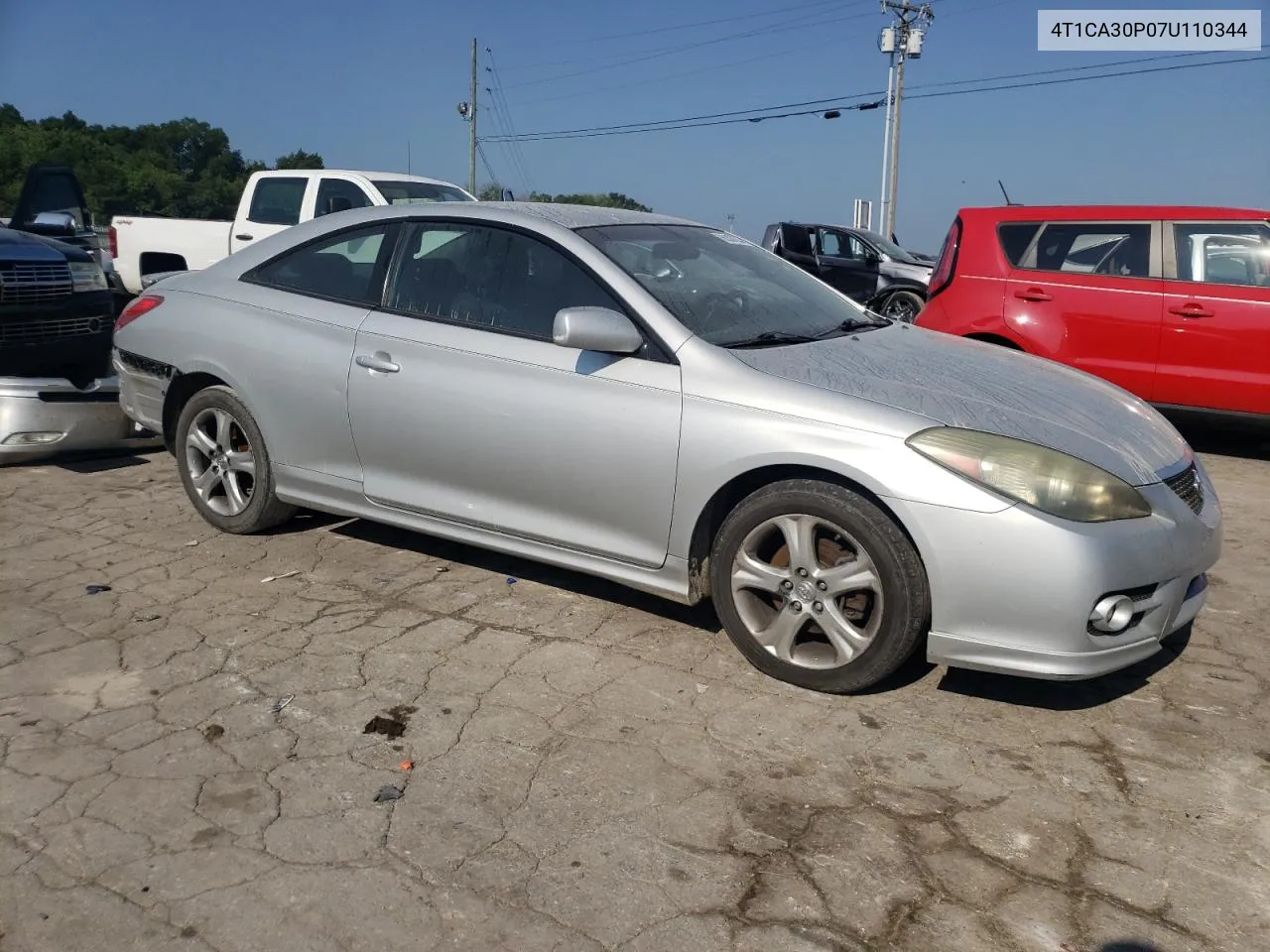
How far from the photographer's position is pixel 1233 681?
3715 millimetres

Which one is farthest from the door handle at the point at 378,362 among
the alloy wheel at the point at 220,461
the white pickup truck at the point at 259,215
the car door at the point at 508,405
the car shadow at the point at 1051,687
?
the white pickup truck at the point at 259,215

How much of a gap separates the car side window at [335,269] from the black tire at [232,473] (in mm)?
575

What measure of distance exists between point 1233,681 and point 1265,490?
328 centimetres

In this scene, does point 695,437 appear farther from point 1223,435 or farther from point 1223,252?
point 1223,435

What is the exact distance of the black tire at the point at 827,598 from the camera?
131 inches

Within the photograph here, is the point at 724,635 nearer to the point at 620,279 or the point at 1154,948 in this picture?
the point at 620,279

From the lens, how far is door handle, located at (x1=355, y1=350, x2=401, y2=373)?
431cm

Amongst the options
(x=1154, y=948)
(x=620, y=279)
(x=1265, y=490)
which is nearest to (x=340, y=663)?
(x=620, y=279)

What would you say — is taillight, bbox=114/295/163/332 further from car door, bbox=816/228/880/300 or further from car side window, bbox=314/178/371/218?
car door, bbox=816/228/880/300

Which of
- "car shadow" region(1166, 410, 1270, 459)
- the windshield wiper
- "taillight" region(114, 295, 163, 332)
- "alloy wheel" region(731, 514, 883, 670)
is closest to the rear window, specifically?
"car shadow" region(1166, 410, 1270, 459)

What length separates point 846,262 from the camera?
18.7 metres

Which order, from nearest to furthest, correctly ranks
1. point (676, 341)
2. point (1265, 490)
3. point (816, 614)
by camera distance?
point (816, 614), point (676, 341), point (1265, 490)

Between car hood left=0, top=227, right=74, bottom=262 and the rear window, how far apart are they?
615 cm

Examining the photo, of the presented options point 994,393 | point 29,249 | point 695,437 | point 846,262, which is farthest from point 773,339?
point 846,262
